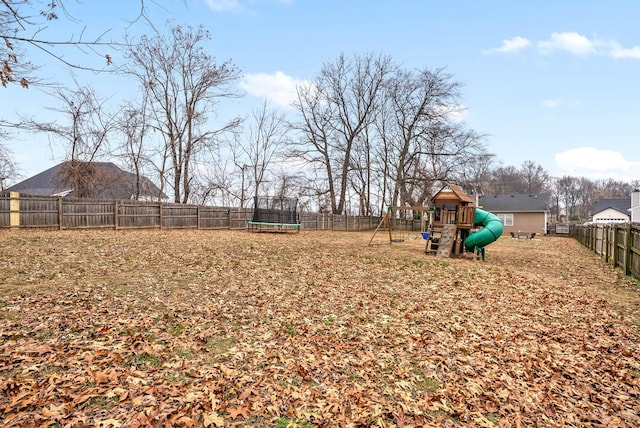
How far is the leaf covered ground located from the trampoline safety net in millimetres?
11106

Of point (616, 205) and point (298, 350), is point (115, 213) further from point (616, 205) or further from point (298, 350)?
point (616, 205)

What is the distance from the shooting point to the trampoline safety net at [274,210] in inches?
723

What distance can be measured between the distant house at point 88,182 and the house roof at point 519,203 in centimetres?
3069

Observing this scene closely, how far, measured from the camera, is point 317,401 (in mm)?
2832

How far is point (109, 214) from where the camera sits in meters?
14.7

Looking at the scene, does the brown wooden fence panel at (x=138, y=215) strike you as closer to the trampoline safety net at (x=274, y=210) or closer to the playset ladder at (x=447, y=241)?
the trampoline safety net at (x=274, y=210)

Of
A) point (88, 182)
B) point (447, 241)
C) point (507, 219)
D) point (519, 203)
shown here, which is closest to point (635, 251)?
point (447, 241)

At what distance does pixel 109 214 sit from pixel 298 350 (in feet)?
46.4

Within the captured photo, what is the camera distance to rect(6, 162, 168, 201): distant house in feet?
64.5

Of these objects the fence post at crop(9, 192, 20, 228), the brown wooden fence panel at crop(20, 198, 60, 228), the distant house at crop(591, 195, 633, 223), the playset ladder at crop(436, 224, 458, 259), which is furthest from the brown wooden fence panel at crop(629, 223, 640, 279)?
the distant house at crop(591, 195, 633, 223)

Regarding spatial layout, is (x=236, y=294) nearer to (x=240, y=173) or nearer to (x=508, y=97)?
(x=508, y=97)

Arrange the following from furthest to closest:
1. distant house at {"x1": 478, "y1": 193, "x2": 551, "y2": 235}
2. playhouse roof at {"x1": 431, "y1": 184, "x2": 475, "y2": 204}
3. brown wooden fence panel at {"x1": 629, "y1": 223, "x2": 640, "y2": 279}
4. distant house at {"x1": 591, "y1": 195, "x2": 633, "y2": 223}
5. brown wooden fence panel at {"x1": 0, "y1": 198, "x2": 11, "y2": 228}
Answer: distant house at {"x1": 591, "y1": 195, "x2": 633, "y2": 223}
distant house at {"x1": 478, "y1": 193, "x2": 551, "y2": 235}
playhouse roof at {"x1": 431, "y1": 184, "x2": 475, "y2": 204}
brown wooden fence panel at {"x1": 0, "y1": 198, "x2": 11, "y2": 228}
brown wooden fence panel at {"x1": 629, "y1": 223, "x2": 640, "y2": 279}

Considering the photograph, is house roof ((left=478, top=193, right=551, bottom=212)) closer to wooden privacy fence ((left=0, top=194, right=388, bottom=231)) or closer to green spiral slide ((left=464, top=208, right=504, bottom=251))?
green spiral slide ((left=464, top=208, right=504, bottom=251))

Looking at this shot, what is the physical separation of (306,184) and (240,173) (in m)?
6.04
